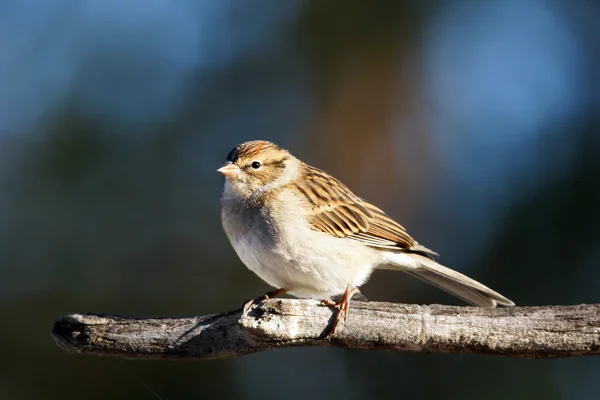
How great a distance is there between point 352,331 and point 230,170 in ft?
4.72

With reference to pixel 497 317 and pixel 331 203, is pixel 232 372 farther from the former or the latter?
pixel 497 317

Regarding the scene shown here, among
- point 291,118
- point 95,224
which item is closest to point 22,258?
point 95,224

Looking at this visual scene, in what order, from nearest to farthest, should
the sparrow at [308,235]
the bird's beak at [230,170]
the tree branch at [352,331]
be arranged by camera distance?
the tree branch at [352,331]
the sparrow at [308,235]
the bird's beak at [230,170]

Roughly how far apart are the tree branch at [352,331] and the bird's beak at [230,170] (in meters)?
1.08

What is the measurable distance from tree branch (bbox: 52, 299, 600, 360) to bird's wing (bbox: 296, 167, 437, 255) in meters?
0.92

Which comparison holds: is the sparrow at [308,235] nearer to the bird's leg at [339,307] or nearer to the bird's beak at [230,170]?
the bird's beak at [230,170]

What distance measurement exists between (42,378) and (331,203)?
2.58 metres

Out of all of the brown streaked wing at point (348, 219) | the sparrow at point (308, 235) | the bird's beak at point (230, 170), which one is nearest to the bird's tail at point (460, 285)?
the sparrow at point (308, 235)

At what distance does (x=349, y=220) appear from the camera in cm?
454

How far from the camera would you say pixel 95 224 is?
6.11 meters

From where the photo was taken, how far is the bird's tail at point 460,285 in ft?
14.3

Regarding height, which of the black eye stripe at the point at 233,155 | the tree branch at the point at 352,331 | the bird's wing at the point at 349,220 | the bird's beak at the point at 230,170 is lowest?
the tree branch at the point at 352,331

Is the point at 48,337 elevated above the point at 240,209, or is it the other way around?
the point at 240,209

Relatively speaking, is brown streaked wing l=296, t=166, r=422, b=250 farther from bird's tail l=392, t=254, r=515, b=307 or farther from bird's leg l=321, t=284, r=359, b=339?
bird's leg l=321, t=284, r=359, b=339
